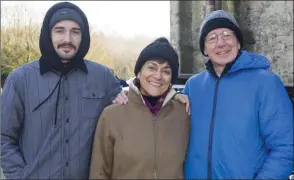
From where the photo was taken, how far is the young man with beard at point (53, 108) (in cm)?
247

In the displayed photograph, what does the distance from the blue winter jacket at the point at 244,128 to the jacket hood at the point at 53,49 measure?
0.87 m

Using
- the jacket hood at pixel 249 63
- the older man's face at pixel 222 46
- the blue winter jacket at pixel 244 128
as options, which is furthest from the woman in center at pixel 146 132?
the jacket hood at pixel 249 63

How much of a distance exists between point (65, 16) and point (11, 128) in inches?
31.3

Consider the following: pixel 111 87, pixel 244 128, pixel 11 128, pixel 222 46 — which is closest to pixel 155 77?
pixel 111 87

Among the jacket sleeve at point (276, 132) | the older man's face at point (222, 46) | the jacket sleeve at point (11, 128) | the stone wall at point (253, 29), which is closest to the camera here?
the jacket sleeve at point (276, 132)

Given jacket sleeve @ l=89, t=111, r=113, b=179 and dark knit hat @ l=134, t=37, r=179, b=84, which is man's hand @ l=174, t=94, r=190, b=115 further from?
jacket sleeve @ l=89, t=111, r=113, b=179

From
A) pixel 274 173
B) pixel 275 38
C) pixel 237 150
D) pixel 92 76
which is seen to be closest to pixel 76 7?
pixel 92 76

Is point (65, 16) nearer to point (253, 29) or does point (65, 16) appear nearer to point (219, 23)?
point (219, 23)

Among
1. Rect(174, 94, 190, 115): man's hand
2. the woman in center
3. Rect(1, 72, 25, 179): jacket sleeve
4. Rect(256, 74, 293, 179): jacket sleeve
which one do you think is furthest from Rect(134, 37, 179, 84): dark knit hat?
Rect(1, 72, 25, 179): jacket sleeve

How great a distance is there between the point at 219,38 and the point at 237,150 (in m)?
0.78

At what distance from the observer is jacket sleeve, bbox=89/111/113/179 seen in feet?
8.10

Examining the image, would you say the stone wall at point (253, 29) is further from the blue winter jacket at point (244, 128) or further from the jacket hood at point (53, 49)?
the jacket hood at point (53, 49)

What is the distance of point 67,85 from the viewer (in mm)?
2574

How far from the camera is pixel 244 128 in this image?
2.41m
